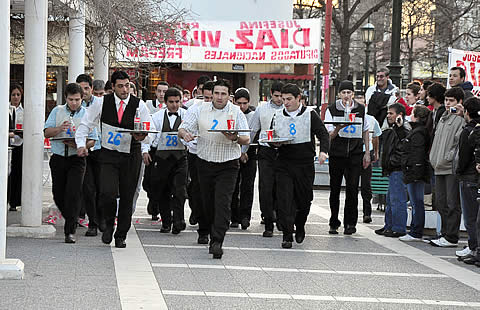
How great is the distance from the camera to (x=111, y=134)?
10.5 metres

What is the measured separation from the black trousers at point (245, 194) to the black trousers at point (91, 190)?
2234mm

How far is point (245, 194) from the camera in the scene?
43.1 ft

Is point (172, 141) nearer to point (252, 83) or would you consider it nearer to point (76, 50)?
point (76, 50)

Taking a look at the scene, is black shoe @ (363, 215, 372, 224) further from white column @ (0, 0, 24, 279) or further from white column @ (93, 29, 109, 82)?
white column @ (0, 0, 24, 279)

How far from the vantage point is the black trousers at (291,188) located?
11.2m

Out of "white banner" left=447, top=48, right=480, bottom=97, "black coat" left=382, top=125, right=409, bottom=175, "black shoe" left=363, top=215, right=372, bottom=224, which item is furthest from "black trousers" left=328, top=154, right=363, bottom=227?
"white banner" left=447, top=48, right=480, bottom=97

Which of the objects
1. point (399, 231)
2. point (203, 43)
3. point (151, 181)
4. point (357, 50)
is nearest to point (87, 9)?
point (151, 181)

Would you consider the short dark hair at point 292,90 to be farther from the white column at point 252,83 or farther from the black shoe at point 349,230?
the white column at point 252,83

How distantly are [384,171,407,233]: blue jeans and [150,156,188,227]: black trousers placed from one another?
2838 millimetres

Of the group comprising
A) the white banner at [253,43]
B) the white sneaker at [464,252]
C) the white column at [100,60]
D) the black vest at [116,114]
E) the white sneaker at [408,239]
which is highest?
the white banner at [253,43]

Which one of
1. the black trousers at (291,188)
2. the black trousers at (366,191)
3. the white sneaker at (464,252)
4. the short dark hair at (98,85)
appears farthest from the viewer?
the black trousers at (366,191)

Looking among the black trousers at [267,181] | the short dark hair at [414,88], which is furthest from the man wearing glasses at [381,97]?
the black trousers at [267,181]

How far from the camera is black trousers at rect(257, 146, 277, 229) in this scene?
12.1m

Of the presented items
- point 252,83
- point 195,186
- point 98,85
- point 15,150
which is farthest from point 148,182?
point 252,83
